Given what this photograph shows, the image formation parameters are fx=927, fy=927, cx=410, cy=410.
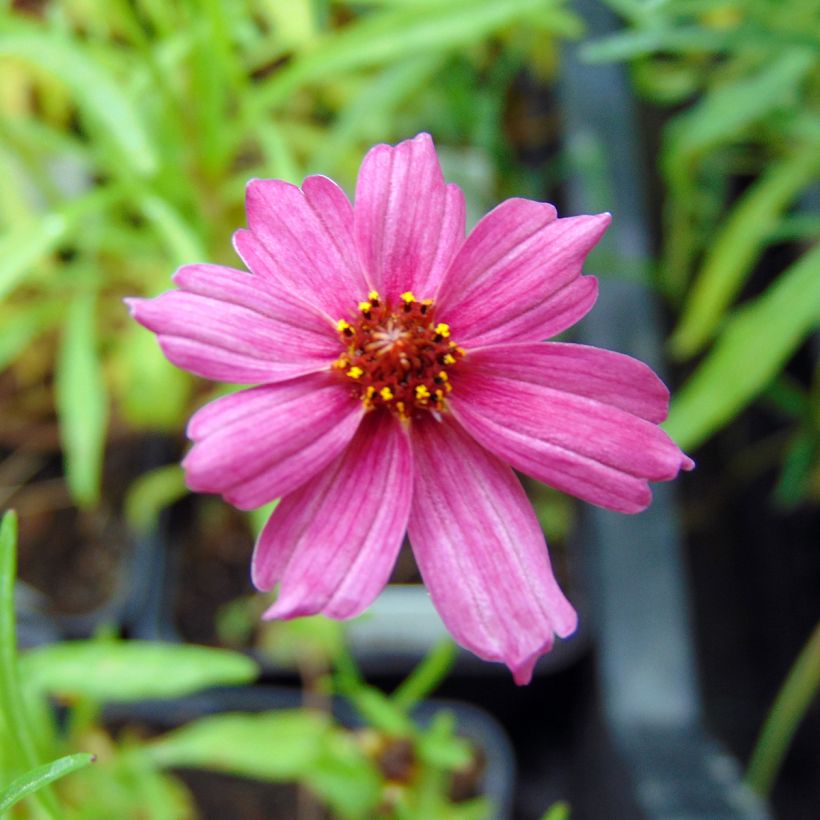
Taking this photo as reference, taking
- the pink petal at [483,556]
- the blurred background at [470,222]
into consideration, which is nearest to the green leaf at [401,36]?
the blurred background at [470,222]

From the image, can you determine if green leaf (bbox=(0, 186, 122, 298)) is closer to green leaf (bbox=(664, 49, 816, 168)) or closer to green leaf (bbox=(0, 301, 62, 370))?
green leaf (bbox=(0, 301, 62, 370))

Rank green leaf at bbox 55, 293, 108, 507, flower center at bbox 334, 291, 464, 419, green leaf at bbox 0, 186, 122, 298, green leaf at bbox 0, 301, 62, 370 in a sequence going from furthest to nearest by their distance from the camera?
1. green leaf at bbox 0, 301, 62, 370
2. green leaf at bbox 55, 293, 108, 507
3. green leaf at bbox 0, 186, 122, 298
4. flower center at bbox 334, 291, 464, 419

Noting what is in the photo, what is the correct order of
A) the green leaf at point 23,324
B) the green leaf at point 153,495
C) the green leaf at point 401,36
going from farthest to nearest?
the green leaf at point 153,495 < the green leaf at point 23,324 < the green leaf at point 401,36

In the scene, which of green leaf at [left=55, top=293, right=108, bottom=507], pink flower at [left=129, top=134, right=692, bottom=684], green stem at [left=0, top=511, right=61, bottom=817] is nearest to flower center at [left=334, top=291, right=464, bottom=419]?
pink flower at [left=129, top=134, right=692, bottom=684]

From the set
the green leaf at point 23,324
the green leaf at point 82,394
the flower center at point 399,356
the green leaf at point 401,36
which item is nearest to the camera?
the flower center at point 399,356

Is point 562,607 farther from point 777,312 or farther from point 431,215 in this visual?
point 777,312

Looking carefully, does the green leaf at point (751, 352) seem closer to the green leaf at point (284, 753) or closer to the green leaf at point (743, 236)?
the green leaf at point (743, 236)

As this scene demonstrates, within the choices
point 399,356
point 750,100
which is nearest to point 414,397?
point 399,356
